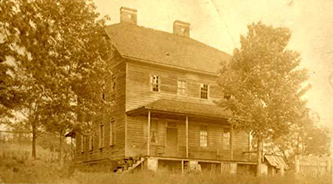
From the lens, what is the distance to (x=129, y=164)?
1766 cm

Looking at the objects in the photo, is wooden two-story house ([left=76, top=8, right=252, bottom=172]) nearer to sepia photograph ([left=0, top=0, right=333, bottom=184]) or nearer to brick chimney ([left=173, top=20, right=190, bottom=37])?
sepia photograph ([left=0, top=0, right=333, bottom=184])

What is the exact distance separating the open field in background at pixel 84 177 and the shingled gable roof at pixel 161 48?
689 centimetres

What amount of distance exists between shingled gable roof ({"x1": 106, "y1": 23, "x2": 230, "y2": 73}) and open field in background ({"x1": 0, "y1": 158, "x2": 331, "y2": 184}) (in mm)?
6887

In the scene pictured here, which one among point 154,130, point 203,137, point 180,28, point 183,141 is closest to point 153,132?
point 154,130

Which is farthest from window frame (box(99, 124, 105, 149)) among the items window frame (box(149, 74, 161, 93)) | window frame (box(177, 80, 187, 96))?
window frame (box(177, 80, 187, 96))

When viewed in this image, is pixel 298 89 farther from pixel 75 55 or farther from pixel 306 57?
pixel 75 55

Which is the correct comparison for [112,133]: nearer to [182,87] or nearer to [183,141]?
[183,141]

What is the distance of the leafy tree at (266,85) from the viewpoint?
16.1m

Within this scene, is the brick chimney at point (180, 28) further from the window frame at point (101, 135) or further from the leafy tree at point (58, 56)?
the leafy tree at point (58, 56)

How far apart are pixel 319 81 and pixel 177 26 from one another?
10.8 metres

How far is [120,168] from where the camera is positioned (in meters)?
18.1

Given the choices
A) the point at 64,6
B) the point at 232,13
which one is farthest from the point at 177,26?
the point at 64,6

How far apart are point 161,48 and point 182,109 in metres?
4.10

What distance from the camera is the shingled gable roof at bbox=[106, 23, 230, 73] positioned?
19875mm
